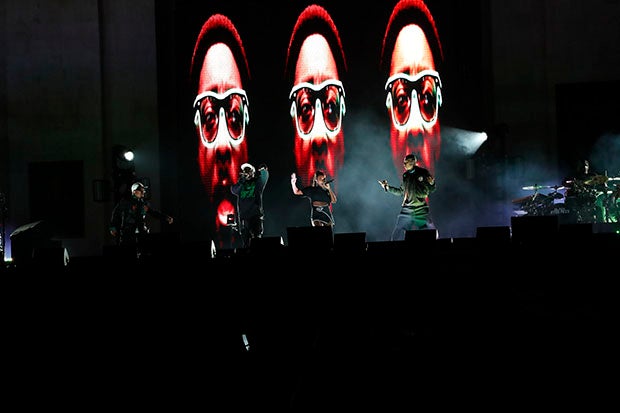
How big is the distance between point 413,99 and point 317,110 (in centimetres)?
201

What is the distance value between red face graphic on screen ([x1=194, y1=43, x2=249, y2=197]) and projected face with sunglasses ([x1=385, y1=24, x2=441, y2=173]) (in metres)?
3.20

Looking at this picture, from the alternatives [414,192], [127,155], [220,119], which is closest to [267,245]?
[414,192]

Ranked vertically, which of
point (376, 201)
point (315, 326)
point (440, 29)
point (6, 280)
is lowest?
point (315, 326)

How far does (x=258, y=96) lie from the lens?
13.5 meters

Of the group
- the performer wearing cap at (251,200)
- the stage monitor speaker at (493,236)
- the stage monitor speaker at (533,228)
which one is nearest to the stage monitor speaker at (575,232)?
the stage monitor speaker at (533,228)

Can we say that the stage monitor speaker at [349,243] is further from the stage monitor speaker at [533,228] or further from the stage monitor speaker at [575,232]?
the stage monitor speaker at [575,232]

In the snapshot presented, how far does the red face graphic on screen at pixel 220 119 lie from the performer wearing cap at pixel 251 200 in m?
1.64

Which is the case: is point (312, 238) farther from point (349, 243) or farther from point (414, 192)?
point (414, 192)

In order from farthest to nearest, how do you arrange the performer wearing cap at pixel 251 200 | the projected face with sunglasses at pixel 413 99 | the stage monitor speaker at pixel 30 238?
the projected face with sunglasses at pixel 413 99 → the performer wearing cap at pixel 251 200 → the stage monitor speaker at pixel 30 238

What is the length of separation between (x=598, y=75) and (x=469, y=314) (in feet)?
27.3

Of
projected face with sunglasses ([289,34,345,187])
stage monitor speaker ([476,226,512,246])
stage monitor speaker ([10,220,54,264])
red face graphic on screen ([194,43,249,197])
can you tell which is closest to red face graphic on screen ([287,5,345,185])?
projected face with sunglasses ([289,34,345,187])

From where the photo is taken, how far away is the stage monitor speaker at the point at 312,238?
6.41 meters

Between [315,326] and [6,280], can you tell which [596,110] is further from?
[6,280]

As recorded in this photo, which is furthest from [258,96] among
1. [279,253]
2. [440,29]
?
[279,253]
